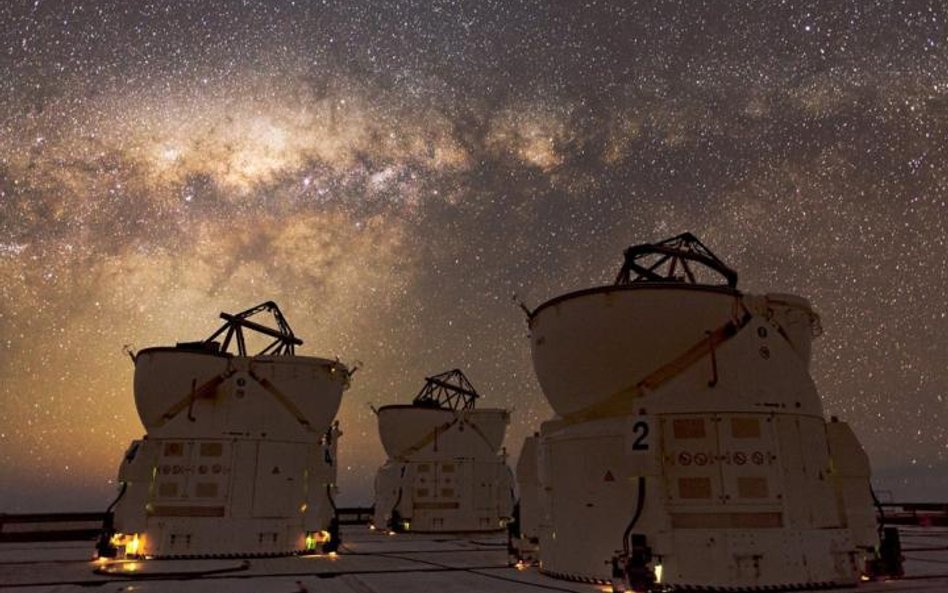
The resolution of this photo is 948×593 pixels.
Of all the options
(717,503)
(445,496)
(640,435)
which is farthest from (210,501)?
(445,496)

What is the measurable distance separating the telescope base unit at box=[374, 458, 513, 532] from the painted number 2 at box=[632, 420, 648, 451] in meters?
24.8

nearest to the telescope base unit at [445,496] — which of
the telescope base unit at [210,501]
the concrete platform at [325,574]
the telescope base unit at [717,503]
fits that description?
the concrete platform at [325,574]

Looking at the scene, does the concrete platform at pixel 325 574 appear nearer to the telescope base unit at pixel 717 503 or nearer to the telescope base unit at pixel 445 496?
the telescope base unit at pixel 717 503

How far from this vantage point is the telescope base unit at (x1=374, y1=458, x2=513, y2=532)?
35.9m

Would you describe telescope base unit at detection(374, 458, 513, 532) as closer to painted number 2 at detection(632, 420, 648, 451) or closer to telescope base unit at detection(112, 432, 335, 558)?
telescope base unit at detection(112, 432, 335, 558)

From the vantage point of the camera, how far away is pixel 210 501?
20422 millimetres

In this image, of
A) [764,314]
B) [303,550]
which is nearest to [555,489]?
[764,314]

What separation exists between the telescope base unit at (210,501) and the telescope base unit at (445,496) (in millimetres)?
14808

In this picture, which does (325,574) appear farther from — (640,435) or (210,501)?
(640,435)

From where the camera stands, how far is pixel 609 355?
14219mm

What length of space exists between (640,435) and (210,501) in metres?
14.0

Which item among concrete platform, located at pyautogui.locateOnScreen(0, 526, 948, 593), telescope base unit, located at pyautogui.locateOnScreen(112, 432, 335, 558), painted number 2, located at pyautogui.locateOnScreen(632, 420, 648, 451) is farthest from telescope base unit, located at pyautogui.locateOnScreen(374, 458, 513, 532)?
painted number 2, located at pyautogui.locateOnScreen(632, 420, 648, 451)

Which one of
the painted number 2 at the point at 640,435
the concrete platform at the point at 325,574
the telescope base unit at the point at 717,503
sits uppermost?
the painted number 2 at the point at 640,435

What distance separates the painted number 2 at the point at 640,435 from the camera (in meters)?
12.9
